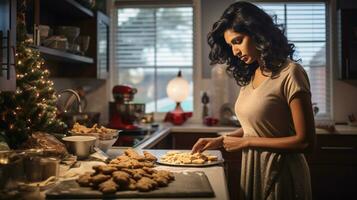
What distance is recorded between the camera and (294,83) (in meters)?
1.54

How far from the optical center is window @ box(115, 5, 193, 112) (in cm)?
420

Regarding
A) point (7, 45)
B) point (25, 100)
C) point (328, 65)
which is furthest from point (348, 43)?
point (7, 45)

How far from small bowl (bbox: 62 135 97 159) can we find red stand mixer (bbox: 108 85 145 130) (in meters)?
1.45

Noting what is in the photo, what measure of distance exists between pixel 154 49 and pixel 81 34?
935 millimetres

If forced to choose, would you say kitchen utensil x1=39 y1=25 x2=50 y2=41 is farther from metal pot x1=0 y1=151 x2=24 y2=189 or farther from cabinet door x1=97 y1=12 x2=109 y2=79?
metal pot x1=0 y1=151 x2=24 y2=189

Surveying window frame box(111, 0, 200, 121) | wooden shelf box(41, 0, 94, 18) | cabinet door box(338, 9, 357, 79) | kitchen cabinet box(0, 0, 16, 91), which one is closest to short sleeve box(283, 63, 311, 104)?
kitchen cabinet box(0, 0, 16, 91)

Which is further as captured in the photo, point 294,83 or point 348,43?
point 348,43

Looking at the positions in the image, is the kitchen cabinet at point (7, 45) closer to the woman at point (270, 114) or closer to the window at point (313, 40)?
the woman at point (270, 114)

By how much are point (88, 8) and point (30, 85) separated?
5.06 feet

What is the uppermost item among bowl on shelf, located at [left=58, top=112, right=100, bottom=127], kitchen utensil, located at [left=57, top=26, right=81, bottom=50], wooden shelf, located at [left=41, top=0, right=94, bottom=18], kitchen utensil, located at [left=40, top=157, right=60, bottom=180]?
wooden shelf, located at [left=41, top=0, right=94, bottom=18]

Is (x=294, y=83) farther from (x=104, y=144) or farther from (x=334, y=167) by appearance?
(x=334, y=167)

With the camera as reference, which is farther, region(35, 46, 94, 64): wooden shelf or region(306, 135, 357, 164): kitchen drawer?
region(306, 135, 357, 164): kitchen drawer

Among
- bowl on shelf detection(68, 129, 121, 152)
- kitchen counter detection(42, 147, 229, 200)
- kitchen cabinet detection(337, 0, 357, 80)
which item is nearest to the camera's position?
kitchen counter detection(42, 147, 229, 200)

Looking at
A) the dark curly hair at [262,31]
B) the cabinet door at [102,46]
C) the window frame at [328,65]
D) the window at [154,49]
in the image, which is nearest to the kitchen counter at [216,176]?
the dark curly hair at [262,31]
